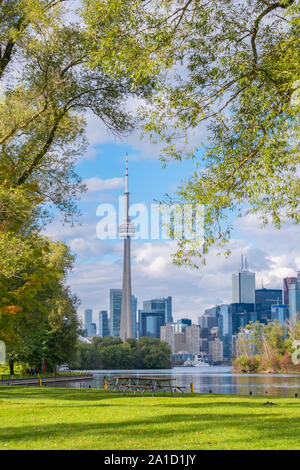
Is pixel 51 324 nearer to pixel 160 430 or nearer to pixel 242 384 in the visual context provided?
pixel 242 384

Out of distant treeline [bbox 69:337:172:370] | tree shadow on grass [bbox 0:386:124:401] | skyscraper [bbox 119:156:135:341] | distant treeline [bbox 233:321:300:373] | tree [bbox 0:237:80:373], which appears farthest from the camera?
skyscraper [bbox 119:156:135:341]

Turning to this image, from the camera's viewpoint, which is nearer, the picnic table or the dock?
the picnic table

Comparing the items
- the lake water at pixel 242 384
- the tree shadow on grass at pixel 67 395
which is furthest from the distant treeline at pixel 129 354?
the tree shadow on grass at pixel 67 395

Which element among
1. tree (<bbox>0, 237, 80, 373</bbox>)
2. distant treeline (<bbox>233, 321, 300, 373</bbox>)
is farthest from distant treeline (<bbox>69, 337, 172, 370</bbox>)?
tree (<bbox>0, 237, 80, 373</bbox>)

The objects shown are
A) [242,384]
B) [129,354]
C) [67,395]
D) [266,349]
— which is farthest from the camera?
[129,354]

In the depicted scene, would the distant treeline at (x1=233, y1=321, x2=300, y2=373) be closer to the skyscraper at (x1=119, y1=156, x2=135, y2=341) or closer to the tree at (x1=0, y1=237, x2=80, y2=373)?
the tree at (x1=0, y1=237, x2=80, y2=373)

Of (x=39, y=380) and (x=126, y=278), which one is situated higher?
(x=126, y=278)

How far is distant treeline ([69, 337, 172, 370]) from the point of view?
475 ft

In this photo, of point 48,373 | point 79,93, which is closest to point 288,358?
point 48,373

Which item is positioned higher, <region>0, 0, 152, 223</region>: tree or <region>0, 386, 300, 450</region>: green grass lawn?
<region>0, 0, 152, 223</region>: tree

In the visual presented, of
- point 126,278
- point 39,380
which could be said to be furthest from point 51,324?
point 126,278

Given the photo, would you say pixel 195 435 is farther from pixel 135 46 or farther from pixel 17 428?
pixel 135 46

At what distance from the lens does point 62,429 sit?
12.6 m

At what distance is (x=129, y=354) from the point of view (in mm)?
150625
